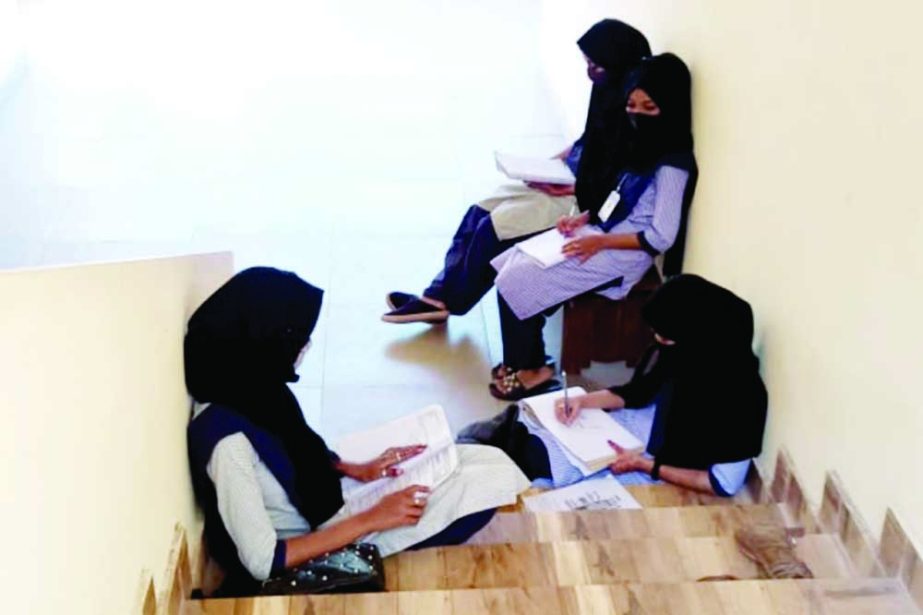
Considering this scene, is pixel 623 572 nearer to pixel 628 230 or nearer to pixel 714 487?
pixel 714 487

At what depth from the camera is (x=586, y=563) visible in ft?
8.85

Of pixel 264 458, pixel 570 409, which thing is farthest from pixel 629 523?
pixel 264 458

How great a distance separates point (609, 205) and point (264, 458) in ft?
5.69

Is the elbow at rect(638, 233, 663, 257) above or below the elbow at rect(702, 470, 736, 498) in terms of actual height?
above

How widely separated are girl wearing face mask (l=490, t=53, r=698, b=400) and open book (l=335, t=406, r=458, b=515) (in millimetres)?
820

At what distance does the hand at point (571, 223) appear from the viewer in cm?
397

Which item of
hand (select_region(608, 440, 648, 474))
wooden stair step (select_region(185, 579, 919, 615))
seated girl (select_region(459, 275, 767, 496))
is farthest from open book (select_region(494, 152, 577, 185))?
wooden stair step (select_region(185, 579, 919, 615))

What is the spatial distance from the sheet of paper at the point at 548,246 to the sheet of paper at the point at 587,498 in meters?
0.84

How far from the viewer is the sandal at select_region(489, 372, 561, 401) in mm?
3981

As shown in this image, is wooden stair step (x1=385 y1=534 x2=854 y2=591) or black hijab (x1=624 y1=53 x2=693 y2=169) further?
black hijab (x1=624 y1=53 x2=693 y2=169)

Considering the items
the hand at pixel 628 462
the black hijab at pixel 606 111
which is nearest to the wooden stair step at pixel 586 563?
the hand at pixel 628 462

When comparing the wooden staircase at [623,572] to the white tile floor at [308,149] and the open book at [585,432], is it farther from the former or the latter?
the white tile floor at [308,149]

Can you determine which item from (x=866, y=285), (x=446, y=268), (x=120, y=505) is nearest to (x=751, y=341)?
(x=866, y=285)

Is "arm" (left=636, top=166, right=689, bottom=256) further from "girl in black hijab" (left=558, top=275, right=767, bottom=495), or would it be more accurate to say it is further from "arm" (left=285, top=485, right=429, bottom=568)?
"arm" (left=285, top=485, right=429, bottom=568)
